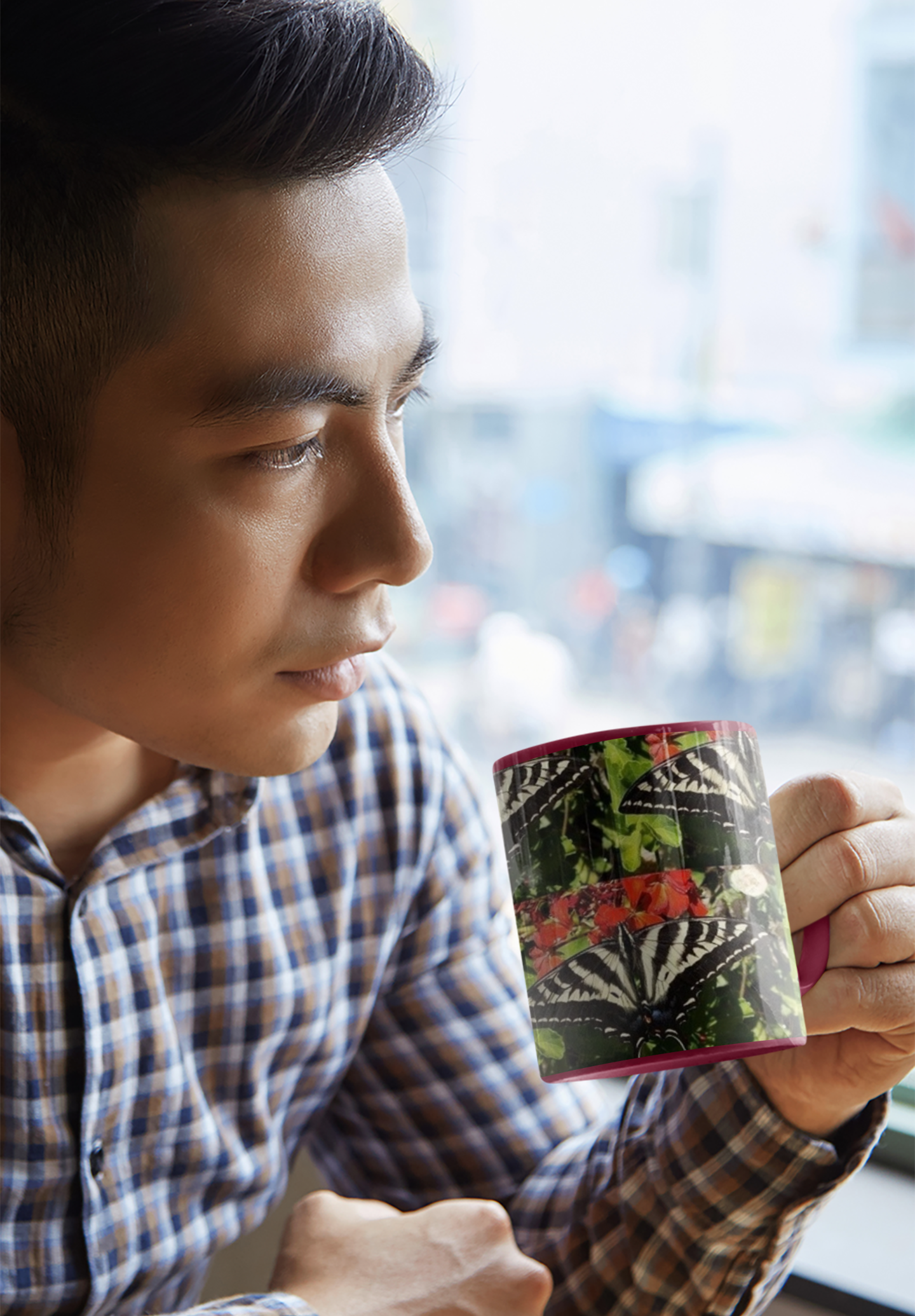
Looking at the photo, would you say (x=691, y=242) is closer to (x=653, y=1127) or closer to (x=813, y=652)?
(x=813, y=652)

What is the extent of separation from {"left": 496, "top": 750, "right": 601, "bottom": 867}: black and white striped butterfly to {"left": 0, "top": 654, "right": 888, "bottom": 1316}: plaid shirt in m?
0.33

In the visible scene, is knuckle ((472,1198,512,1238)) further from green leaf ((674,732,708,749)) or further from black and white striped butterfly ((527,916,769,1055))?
green leaf ((674,732,708,749))

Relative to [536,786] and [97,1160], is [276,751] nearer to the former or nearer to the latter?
[536,786]

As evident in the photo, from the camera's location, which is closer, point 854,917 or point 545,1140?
point 854,917

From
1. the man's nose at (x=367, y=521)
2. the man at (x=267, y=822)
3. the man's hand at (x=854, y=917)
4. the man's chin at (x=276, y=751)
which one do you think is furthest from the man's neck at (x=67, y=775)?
the man's hand at (x=854, y=917)

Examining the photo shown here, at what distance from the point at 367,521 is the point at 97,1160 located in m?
0.54

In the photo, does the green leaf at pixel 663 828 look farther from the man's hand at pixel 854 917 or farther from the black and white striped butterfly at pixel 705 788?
the man's hand at pixel 854 917

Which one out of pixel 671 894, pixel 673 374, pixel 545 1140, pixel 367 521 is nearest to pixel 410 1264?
pixel 545 1140

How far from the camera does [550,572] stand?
258 centimetres

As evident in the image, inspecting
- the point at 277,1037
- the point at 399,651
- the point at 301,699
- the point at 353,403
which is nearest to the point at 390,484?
the point at 353,403

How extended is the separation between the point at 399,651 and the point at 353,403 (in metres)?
2.06

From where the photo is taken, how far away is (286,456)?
79 cm

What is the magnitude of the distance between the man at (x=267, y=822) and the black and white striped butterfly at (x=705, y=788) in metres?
0.11

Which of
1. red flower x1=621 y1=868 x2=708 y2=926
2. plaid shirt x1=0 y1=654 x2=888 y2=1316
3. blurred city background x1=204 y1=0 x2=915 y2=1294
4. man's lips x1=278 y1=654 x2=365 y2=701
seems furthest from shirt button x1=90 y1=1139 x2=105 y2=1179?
blurred city background x1=204 y1=0 x2=915 y2=1294
